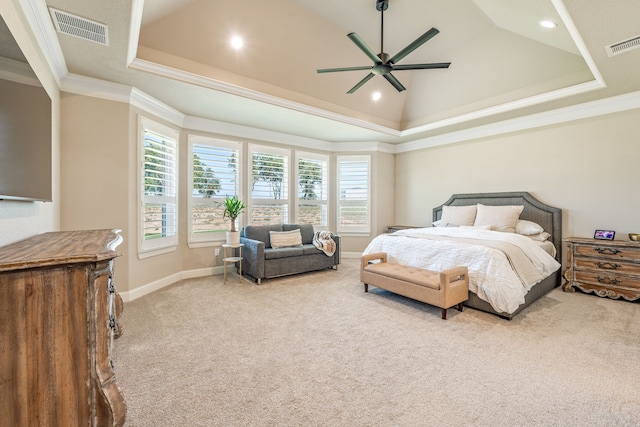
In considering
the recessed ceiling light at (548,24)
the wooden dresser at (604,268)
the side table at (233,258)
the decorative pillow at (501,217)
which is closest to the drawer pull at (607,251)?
the wooden dresser at (604,268)

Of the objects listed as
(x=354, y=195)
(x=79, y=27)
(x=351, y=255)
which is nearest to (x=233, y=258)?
(x=351, y=255)

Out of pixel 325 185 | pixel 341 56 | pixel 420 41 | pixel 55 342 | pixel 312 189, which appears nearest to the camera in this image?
pixel 55 342

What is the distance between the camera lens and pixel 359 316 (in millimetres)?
3041

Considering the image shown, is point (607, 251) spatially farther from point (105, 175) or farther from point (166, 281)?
point (105, 175)

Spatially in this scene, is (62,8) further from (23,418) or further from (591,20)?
(591,20)

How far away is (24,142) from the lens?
1.71m

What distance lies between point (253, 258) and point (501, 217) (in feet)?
13.2

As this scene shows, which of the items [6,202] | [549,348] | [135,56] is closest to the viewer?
[6,202]

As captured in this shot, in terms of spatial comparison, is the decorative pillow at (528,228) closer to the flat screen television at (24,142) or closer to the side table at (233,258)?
the side table at (233,258)

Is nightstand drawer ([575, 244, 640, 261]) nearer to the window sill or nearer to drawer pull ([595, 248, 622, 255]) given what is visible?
drawer pull ([595, 248, 622, 255])

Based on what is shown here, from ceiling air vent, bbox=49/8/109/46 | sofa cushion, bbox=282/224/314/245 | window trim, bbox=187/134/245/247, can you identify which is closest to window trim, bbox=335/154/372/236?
sofa cushion, bbox=282/224/314/245

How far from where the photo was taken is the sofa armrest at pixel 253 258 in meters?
4.25

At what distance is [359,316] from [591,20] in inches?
137

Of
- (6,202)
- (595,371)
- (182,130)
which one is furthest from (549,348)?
(182,130)
